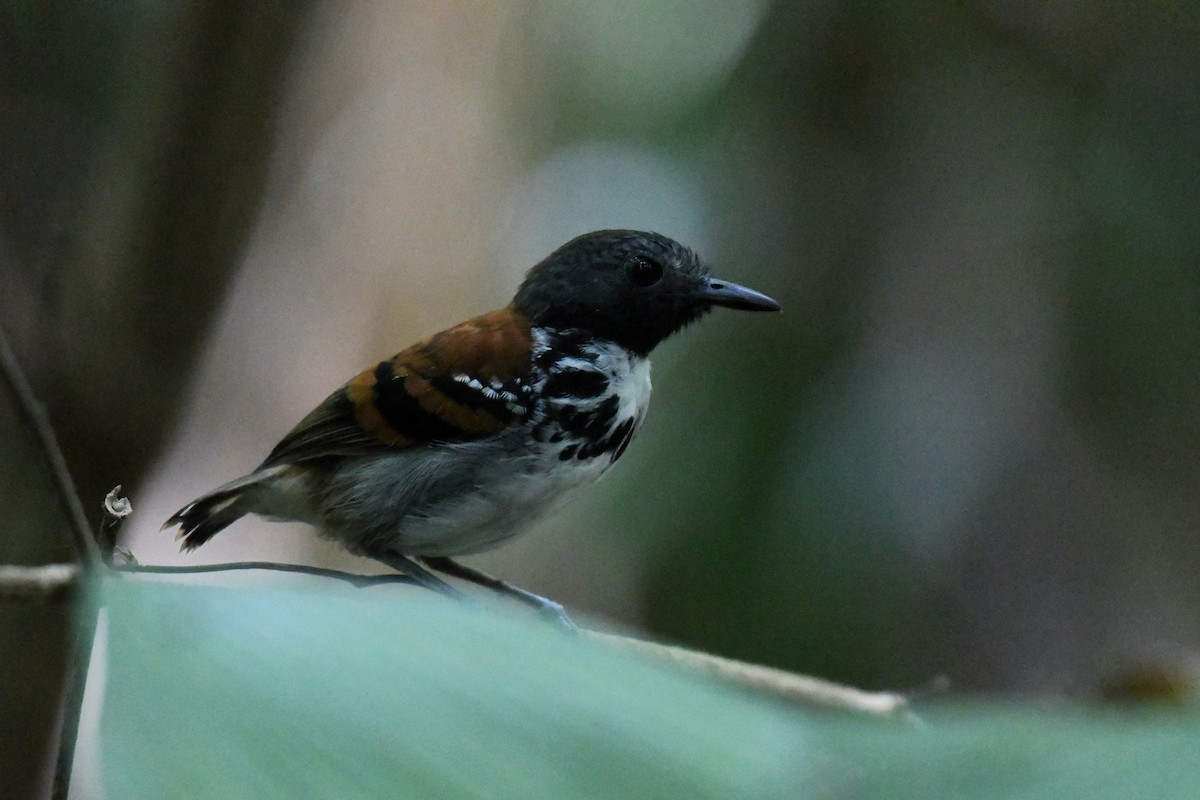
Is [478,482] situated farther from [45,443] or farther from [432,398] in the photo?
[45,443]

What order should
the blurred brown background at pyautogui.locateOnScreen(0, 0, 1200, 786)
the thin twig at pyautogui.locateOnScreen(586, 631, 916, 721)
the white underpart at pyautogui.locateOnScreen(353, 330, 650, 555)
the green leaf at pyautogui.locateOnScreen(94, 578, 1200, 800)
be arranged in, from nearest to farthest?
1. the green leaf at pyautogui.locateOnScreen(94, 578, 1200, 800)
2. the thin twig at pyautogui.locateOnScreen(586, 631, 916, 721)
3. the white underpart at pyautogui.locateOnScreen(353, 330, 650, 555)
4. the blurred brown background at pyautogui.locateOnScreen(0, 0, 1200, 786)

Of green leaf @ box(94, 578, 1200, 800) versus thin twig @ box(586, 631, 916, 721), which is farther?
thin twig @ box(586, 631, 916, 721)

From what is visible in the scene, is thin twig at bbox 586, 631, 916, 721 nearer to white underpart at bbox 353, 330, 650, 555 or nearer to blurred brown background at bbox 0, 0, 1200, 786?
white underpart at bbox 353, 330, 650, 555

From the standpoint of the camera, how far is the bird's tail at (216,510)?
9.21 ft

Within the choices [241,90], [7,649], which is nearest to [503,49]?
[241,90]

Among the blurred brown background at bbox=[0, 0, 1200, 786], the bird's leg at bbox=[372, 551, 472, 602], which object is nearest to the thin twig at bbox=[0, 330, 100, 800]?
the bird's leg at bbox=[372, 551, 472, 602]

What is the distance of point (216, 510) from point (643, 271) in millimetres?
1242

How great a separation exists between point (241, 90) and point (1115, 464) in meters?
3.46

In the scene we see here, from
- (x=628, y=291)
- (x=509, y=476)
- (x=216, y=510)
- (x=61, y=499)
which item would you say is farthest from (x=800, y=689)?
(x=61, y=499)

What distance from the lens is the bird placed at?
267 centimetres

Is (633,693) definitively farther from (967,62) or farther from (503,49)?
(503,49)

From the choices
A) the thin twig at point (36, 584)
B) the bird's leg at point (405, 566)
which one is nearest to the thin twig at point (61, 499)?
the thin twig at point (36, 584)

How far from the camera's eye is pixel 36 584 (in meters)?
1.87

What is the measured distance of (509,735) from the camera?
20.7 inches
